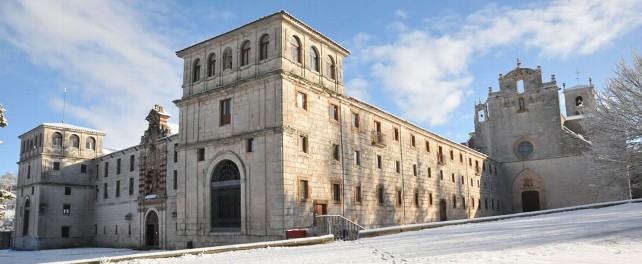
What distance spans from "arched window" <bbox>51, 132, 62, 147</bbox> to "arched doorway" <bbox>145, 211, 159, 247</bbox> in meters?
15.3

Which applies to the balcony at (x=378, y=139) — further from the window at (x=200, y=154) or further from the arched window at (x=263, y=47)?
the window at (x=200, y=154)

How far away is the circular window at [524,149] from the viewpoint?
5088 centimetres

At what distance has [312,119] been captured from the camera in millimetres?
24688

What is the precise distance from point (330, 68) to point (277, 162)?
772 cm

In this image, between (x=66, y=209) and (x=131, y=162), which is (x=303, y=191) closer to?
(x=131, y=162)

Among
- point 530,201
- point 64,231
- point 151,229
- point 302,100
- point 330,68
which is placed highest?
point 330,68

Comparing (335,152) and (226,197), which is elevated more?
(335,152)

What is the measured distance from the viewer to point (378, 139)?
30.3m

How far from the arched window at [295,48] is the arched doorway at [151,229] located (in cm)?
1943

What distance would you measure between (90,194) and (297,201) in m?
32.2

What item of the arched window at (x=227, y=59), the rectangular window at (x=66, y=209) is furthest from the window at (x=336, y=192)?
the rectangular window at (x=66, y=209)

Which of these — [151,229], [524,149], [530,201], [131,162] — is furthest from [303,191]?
[530,201]

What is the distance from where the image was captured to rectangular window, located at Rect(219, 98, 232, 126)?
25.0 metres

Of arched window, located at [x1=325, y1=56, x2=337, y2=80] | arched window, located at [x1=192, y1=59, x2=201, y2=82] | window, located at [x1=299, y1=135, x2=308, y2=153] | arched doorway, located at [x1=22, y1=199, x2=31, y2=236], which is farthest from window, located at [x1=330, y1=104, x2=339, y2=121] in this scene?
arched doorway, located at [x1=22, y1=199, x2=31, y2=236]
